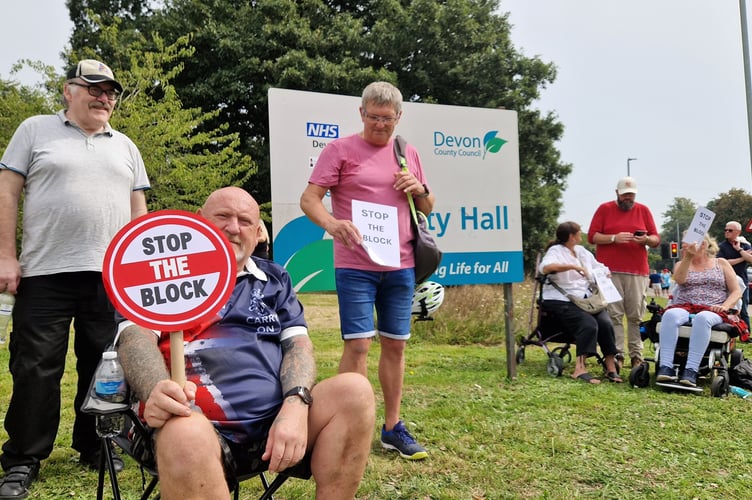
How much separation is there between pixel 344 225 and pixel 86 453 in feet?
5.93

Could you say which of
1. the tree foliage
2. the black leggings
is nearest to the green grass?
the black leggings

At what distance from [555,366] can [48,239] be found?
16.0ft

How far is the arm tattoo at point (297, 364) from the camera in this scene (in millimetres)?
1956

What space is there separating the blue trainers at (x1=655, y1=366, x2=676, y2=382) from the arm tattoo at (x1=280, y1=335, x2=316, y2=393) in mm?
4289

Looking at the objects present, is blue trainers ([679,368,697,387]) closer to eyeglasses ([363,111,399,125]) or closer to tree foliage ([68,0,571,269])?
eyeglasses ([363,111,399,125])

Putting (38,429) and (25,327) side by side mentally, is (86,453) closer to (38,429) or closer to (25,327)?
(38,429)

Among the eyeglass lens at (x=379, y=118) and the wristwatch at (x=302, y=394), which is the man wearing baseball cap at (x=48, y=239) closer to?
the eyeglass lens at (x=379, y=118)

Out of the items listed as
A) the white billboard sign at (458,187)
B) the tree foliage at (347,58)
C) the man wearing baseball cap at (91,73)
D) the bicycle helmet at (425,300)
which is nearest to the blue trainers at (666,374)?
the white billboard sign at (458,187)

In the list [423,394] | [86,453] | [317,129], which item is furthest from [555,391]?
[86,453]

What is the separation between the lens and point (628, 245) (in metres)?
6.35

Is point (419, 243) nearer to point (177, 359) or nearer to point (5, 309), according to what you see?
point (177, 359)

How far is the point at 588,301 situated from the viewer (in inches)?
247

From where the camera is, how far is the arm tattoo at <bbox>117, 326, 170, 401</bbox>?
5.75 ft

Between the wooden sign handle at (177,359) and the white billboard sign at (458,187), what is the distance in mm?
3029
